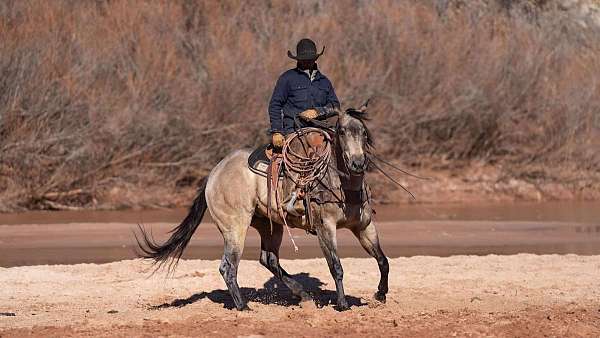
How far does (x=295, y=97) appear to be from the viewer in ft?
36.8

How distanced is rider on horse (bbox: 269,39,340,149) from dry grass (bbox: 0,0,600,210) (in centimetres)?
1365

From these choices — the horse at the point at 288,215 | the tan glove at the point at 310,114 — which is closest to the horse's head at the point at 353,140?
the horse at the point at 288,215

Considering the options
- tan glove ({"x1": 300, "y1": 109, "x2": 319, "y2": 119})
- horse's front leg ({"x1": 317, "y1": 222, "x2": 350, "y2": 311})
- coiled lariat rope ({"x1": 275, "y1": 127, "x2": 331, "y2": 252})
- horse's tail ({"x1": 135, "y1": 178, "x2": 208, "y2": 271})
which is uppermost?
tan glove ({"x1": 300, "y1": 109, "x2": 319, "y2": 119})

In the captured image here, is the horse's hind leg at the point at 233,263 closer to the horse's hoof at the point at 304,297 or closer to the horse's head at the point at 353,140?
the horse's hoof at the point at 304,297

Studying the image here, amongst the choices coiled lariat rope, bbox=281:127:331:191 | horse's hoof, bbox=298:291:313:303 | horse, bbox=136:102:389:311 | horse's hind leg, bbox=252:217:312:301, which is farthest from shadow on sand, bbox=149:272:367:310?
coiled lariat rope, bbox=281:127:331:191

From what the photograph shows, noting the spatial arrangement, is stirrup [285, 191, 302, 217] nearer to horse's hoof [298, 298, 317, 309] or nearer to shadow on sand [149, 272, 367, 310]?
horse's hoof [298, 298, 317, 309]

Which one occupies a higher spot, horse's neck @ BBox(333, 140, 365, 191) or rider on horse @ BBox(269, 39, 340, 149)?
rider on horse @ BBox(269, 39, 340, 149)

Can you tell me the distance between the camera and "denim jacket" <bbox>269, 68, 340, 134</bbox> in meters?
11.2

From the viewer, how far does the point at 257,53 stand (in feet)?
90.3

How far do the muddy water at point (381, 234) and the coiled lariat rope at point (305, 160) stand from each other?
21.4ft

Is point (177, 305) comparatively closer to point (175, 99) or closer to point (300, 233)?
point (300, 233)

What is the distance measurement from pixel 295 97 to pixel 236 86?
15218 millimetres

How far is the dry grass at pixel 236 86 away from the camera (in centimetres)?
2444

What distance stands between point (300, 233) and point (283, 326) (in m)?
10.3
